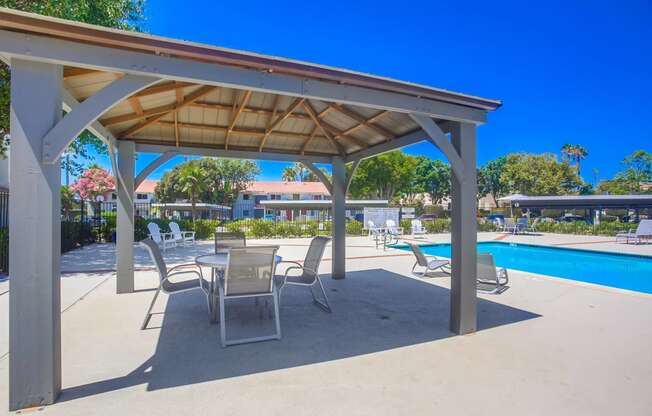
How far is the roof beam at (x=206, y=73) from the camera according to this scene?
2.37m

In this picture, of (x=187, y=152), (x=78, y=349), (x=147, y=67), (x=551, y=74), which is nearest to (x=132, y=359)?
(x=78, y=349)

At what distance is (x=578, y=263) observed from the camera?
37.5 feet

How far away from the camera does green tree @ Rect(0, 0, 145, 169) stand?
681 centimetres

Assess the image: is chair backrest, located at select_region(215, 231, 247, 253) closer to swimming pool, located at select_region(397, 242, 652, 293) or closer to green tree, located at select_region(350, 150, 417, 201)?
swimming pool, located at select_region(397, 242, 652, 293)

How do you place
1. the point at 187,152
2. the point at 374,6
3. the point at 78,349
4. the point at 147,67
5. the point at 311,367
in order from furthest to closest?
1. the point at 374,6
2. the point at 187,152
3. the point at 78,349
4. the point at 311,367
5. the point at 147,67

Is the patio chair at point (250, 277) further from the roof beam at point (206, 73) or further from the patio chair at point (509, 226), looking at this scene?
the patio chair at point (509, 226)

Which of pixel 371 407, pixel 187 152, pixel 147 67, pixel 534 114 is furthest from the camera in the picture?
pixel 534 114

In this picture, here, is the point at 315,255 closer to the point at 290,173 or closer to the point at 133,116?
the point at 133,116

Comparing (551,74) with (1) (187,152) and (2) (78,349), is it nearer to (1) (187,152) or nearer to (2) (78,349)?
(1) (187,152)

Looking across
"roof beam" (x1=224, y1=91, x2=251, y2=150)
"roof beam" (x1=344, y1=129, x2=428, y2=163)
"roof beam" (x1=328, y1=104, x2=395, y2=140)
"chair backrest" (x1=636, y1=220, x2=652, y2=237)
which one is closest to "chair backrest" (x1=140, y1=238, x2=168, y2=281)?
"roof beam" (x1=224, y1=91, x2=251, y2=150)

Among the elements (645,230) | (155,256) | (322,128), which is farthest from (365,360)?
(645,230)

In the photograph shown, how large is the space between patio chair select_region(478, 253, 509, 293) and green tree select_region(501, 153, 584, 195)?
1276 inches

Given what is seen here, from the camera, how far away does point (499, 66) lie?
94.7 feet

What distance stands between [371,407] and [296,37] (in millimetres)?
20982
